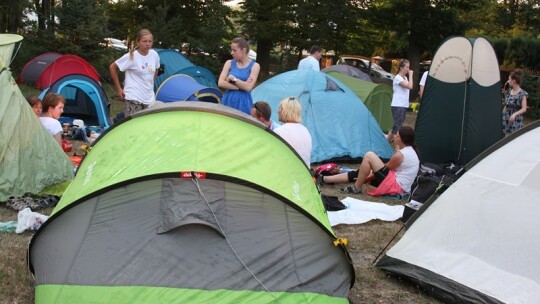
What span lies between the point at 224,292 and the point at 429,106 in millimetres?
5931

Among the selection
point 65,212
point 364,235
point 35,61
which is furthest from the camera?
point 35,61

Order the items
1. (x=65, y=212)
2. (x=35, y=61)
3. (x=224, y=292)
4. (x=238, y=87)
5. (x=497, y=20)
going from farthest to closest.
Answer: (x=497, y=20) < (x=35, y=61) < (x=238, y=87) < (x=65, y=212) < (x=224, y=292)

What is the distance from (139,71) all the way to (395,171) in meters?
3.25

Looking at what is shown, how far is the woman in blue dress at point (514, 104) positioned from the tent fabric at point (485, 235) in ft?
18.1

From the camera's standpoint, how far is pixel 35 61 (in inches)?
557

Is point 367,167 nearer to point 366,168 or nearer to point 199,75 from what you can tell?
point 366,168

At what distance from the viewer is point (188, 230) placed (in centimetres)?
332

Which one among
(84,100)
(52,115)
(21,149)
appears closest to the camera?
(21,149)

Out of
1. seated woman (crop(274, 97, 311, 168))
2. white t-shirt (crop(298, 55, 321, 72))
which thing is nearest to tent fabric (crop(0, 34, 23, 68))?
seated woman (crop(274, 97, 311, 168))

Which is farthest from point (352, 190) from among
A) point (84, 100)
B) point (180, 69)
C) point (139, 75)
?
point (180, 69)

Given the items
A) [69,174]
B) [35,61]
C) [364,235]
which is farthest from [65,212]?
[35,61]

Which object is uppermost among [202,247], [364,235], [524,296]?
[202,247]

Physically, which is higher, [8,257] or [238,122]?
[238,122]

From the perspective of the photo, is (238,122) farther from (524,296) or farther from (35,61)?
(35,61)
